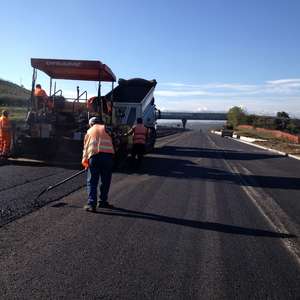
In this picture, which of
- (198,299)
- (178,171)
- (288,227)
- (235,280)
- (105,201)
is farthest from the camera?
(178,171)

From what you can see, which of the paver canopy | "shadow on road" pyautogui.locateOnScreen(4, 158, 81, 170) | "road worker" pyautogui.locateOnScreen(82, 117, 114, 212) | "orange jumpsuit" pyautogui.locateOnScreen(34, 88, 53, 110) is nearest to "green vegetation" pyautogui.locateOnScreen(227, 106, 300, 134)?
the paver canopy

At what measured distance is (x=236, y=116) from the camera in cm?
13638

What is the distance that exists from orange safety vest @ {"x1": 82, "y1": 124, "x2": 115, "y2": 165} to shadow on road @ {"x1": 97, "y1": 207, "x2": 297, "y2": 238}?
3.38 feet

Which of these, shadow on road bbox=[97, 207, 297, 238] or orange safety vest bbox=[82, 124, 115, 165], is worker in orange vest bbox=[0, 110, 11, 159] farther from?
shadow on road bbox=[97, 207, 297, 238]

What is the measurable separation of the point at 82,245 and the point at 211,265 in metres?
1.62

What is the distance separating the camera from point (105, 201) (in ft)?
29.3

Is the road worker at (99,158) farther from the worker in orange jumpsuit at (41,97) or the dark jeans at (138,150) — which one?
the worker in orange jumpsuit at (41,97)

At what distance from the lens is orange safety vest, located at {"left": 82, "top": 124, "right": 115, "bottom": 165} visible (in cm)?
886

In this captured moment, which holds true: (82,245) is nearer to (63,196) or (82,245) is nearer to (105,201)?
(105,201)

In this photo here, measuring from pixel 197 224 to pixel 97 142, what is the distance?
2.30 metres

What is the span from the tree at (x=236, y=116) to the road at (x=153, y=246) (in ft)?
396

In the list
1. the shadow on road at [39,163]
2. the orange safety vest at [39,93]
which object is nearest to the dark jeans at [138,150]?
the shadow on road at [39,163]

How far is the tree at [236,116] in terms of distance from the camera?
134m

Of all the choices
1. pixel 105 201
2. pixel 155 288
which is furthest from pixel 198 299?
pixel 105 201
